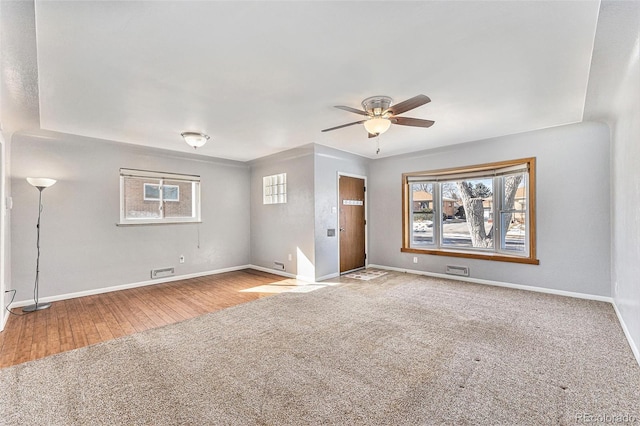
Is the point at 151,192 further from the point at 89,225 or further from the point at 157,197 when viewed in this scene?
the point at 89,225

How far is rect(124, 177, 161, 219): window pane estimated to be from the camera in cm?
511

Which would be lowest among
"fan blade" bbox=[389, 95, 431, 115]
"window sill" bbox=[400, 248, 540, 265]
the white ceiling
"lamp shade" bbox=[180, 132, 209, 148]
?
"window sill" bbox=[400, 248, 540, 265]

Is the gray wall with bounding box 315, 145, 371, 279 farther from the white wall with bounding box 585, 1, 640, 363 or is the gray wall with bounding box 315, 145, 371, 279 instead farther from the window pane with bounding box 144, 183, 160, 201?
the white wall with bounding box 585, 1, 640, 363

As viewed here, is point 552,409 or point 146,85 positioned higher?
point 146,85

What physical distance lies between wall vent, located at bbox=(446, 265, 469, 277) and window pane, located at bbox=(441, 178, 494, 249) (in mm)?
497

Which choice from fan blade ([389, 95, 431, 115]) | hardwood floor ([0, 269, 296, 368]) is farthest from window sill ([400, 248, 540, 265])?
fan blade ([389, 95, 431, 115])

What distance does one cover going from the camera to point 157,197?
18.0 ft

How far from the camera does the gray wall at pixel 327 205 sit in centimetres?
539

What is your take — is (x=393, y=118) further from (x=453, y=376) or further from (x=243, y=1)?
(x=453, y=376)

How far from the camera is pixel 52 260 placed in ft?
14.1

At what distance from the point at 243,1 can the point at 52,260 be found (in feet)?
15.9

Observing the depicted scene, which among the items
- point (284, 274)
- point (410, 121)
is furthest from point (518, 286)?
point (284, 274)

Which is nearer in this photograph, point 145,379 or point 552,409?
point 552,409

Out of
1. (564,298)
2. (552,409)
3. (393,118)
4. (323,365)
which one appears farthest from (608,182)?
(323,365)
